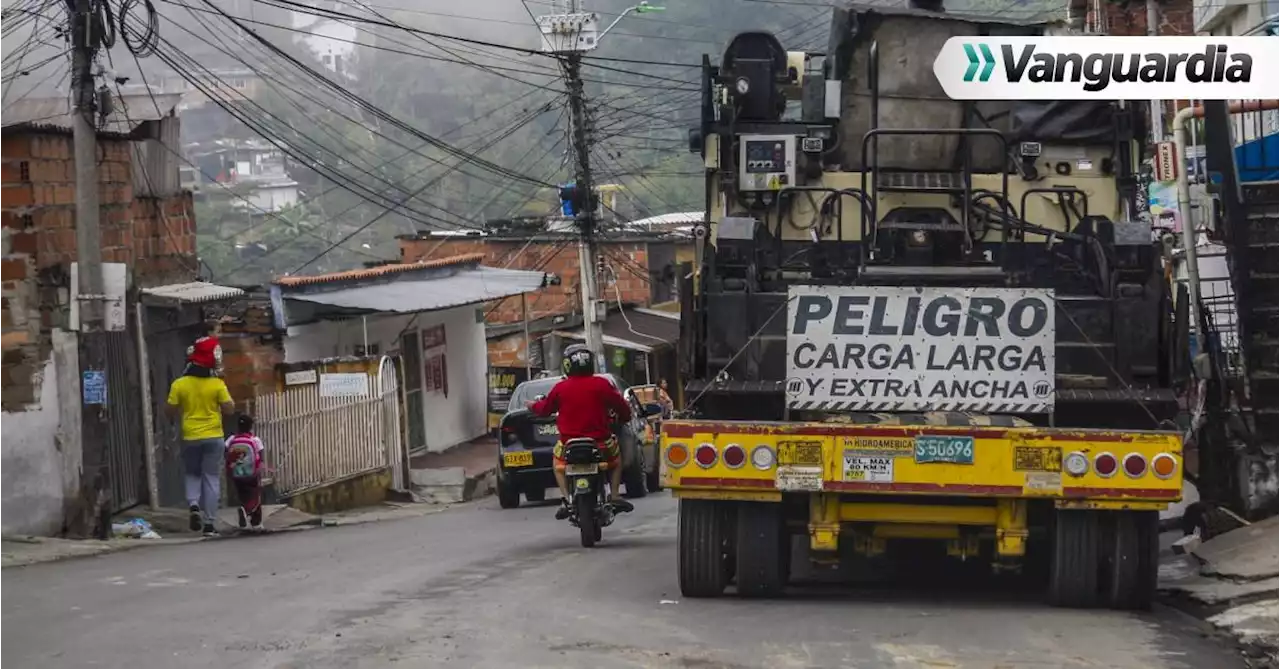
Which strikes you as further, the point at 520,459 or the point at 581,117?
the point at 581,117

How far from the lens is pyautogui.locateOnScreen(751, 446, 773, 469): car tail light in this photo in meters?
9.98

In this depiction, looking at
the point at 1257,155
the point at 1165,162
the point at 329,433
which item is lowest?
the point at 329,433

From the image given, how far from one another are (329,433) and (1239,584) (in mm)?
13879

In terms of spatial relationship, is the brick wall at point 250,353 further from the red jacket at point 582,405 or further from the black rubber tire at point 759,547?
the black rubber tire at point 759,547

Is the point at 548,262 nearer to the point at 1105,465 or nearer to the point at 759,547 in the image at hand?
the point at 759,547

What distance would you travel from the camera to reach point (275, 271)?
55.4 meters

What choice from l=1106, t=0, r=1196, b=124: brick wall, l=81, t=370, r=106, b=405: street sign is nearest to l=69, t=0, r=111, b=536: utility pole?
l=81, t=370, r=106, b=405: street sign

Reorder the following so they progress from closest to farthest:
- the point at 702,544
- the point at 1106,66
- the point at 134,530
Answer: the point at 702,544, the point at 1106,66, the point at 134,530

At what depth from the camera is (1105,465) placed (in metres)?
9.77

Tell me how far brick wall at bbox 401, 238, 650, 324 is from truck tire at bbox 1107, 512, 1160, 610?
36421 millimetres

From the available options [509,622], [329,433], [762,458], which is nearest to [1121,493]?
[762,458]

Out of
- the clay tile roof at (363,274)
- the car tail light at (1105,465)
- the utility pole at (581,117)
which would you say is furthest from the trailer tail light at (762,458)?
the utility pole at (581,117)

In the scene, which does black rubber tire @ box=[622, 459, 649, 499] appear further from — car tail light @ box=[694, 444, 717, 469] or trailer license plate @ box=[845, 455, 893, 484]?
trailer license plate @ box=[845, 455, 893, 484]

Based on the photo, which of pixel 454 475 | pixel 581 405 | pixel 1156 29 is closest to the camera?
pixel 581 405
